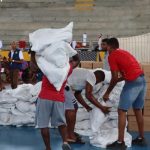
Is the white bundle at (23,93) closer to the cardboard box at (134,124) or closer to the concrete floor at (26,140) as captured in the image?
the concrete floor at (26,140)

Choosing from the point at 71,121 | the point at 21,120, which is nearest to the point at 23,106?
the point at 21,120

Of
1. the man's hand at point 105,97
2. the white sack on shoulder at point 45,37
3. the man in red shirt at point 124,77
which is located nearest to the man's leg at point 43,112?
the white sack on shoulder at point 45,37

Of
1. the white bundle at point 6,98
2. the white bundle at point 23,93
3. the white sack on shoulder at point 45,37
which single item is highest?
the white sack on shoulder at point 45,37

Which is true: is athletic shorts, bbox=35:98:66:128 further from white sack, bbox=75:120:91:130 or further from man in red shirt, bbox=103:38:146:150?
white sack, bbox=75:120:91:130

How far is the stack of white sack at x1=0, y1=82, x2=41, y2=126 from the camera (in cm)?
670

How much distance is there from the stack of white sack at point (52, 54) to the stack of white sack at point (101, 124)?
135cm

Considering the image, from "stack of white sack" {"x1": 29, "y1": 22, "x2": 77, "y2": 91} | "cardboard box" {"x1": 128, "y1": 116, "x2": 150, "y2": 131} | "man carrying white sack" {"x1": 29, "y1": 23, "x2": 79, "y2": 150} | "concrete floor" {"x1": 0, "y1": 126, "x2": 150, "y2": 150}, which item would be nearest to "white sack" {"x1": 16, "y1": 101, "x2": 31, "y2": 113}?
"concrete floor" {"x1": 0, "y1": 126, "x2": 150, "y2": 150}

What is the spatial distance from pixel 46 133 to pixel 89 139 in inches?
52.8

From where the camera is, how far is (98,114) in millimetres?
5762

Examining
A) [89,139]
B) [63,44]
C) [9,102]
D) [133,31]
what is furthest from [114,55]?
[133,31]

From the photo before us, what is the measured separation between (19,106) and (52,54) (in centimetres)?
247

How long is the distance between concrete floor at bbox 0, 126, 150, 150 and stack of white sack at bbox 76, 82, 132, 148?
0.16m

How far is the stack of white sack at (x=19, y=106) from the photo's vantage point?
6703 millimetres

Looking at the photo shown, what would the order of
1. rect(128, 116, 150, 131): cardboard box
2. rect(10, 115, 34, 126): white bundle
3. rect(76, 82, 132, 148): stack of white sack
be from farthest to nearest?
rect(10, 115, 34, 126): white bundle, rect(128, 116, 150, 131): cardboard box, rect(76, 82, 132, 148): stack of white sack
